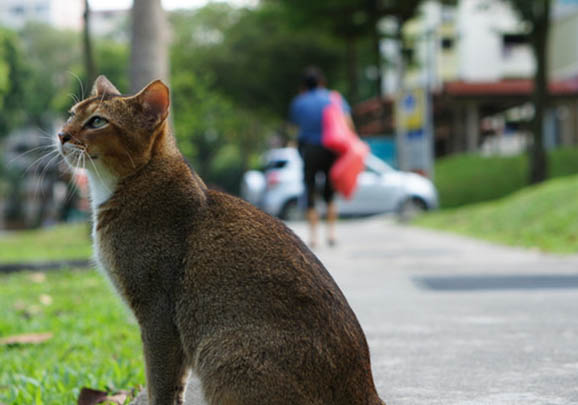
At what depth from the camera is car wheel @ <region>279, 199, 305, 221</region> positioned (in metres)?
18.9

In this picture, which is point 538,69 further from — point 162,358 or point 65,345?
point 162,358

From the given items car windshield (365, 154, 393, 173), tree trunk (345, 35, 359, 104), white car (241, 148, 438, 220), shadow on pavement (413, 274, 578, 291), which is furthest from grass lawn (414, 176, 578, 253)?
tree trunk (345, 35, 359, 104)

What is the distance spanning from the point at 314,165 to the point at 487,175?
16.0 meters

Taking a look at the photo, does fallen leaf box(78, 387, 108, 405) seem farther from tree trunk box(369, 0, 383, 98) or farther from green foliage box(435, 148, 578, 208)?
tree trunk box(369, 0, 383, 98)

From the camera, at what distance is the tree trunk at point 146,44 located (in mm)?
6535

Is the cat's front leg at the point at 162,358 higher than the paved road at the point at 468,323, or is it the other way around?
the cat's front leg at the point at 162,358

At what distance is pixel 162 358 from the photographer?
101 inches

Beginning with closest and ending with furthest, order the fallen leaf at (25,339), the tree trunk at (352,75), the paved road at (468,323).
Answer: the paved road at (468,323), the fallen leaf at (25,339), the tree trunk at (352,75)

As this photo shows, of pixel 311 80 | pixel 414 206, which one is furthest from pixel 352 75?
pixel 311 80

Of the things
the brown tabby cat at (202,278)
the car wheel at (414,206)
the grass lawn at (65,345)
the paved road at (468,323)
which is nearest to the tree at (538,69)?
the car wheel at (414,206)

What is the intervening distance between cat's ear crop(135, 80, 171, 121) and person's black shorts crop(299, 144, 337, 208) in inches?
272

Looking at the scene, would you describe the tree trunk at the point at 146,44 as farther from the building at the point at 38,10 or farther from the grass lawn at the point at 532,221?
the building at the point at 38,10

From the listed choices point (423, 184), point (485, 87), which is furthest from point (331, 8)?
point (423, 184)

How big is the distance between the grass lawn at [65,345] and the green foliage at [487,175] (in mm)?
17163
